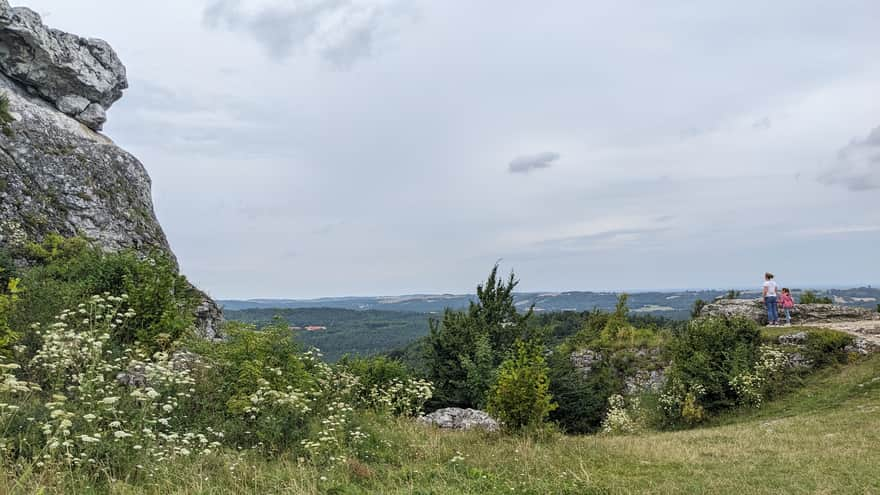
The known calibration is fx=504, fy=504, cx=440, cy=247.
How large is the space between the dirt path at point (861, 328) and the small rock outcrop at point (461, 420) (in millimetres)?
13149

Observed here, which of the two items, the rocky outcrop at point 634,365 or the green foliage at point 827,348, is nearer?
the green foliage at point 827,348

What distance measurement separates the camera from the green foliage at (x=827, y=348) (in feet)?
52.7

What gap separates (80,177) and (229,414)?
16.8 metres

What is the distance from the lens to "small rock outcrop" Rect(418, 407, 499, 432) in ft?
37.4

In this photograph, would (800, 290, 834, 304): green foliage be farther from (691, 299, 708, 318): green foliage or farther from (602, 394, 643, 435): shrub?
(602, 394, 643, 435): shrub

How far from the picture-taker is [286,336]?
8.66m

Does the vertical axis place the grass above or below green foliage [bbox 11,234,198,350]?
below

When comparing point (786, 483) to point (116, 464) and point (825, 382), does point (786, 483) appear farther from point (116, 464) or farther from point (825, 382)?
point (825, 382)

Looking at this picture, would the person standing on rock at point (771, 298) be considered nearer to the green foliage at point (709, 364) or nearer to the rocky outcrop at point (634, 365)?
the green foliage at point (709, 364)

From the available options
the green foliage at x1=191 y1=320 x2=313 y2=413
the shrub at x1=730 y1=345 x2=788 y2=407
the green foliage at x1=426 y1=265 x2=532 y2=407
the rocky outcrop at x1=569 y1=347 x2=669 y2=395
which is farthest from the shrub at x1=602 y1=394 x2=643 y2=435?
the green foliage at x1=191 y1=320 x2=313 y2=413

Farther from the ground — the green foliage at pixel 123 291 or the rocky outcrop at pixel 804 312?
the green foliage at pixel 123 291

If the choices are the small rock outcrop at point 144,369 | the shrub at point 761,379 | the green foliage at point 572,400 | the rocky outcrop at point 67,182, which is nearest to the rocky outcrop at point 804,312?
the shrub at point 761,379

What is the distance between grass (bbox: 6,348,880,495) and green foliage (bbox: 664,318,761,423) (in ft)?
13.9

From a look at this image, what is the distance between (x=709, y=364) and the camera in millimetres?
16047
